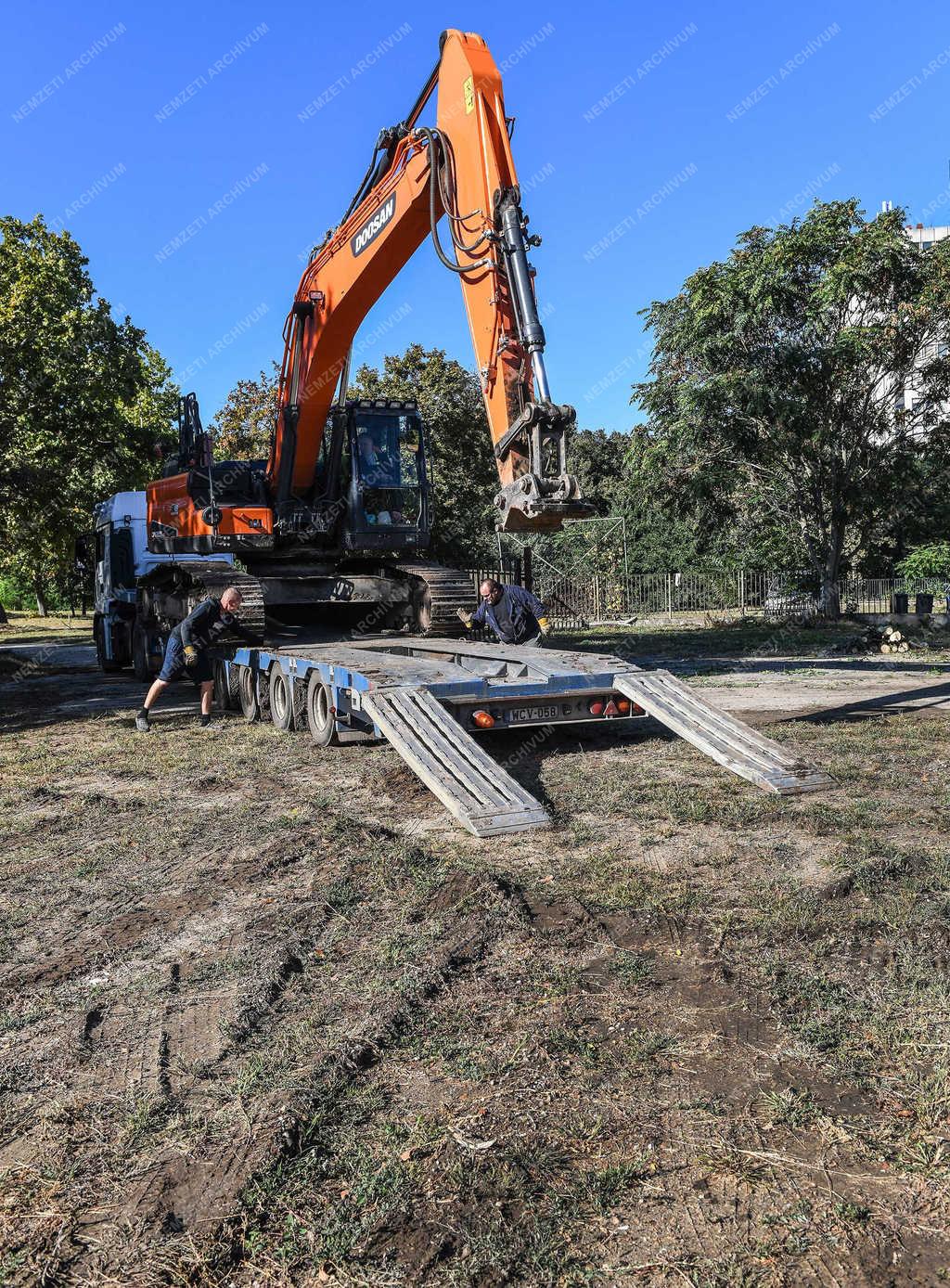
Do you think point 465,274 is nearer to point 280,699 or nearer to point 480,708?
point 480,708

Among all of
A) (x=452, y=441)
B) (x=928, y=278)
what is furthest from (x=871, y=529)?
(x=452, y=441)

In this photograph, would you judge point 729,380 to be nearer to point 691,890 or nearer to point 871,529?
point 871,529

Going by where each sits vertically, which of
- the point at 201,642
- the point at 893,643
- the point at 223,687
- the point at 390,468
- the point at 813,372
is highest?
the point at 813,372

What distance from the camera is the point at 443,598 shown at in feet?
42.3

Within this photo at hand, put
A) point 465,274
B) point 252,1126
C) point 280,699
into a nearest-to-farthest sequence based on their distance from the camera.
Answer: point 252,1126 → point 465,274 → point 280,699

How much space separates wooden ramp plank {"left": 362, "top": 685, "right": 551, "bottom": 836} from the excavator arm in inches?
69.1

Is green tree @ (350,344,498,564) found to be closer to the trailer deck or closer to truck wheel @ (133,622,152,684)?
truck wheel @ (133,622,152,684)

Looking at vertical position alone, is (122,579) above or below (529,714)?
above

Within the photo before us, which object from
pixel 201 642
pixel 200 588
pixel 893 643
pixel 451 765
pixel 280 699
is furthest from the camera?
pixel 893 643

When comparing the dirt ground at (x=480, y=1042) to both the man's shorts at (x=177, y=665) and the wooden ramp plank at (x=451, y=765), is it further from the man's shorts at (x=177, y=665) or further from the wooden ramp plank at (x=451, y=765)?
the man's shorts at (x=177, y=665)

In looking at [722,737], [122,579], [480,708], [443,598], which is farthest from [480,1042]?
[122,579]

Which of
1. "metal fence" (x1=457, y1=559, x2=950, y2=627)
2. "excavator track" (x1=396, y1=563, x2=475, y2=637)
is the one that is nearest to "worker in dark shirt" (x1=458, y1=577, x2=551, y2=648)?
"excavator track" (x1=396, y1=563, x2=475, y2=637)

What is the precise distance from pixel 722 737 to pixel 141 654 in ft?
37.8

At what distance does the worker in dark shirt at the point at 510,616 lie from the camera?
1180 cm
